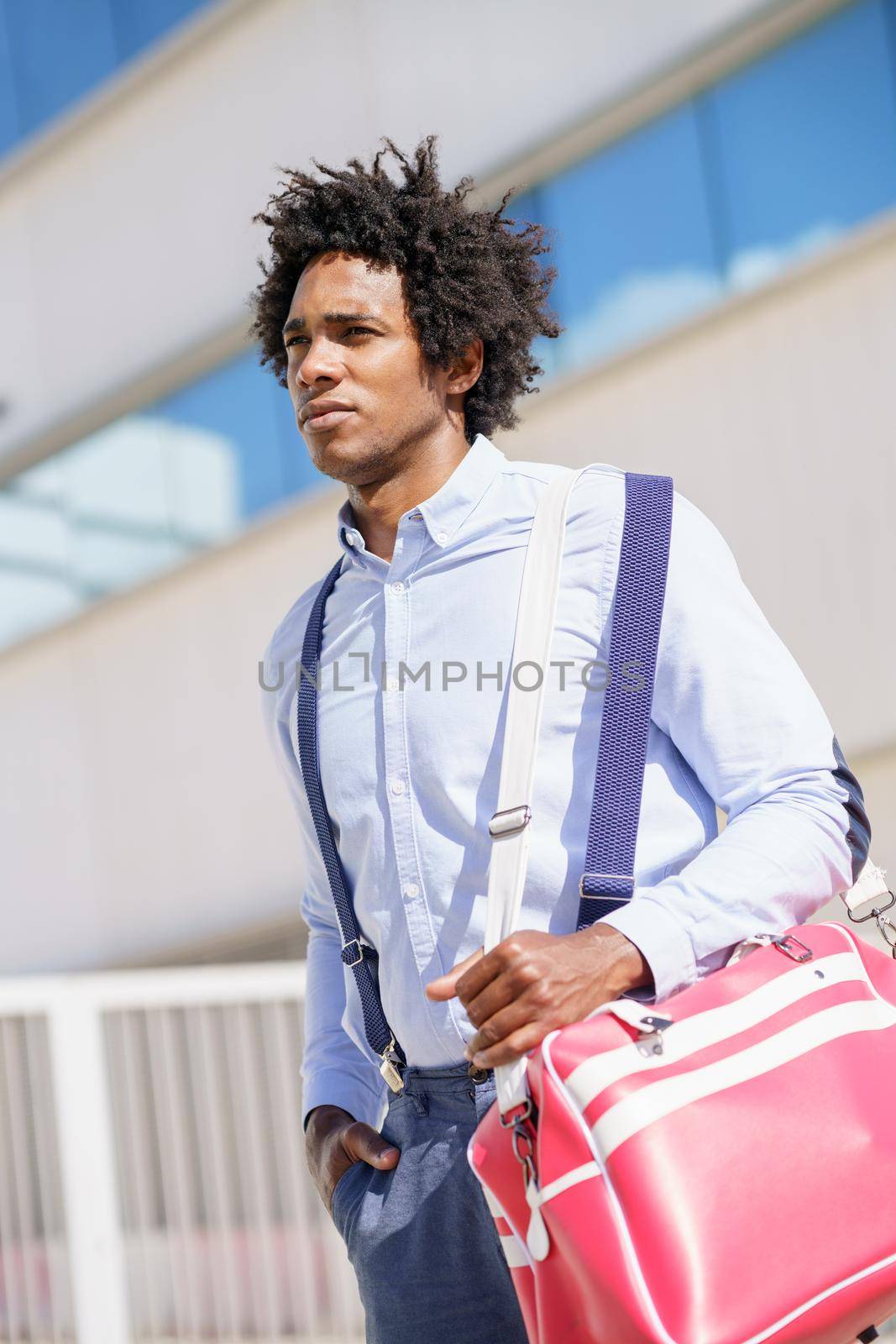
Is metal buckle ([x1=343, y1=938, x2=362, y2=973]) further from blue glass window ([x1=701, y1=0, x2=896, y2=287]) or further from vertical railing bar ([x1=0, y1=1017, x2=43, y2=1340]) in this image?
blue glass window ([x1=701, y1=0, x2=896, y2=287])

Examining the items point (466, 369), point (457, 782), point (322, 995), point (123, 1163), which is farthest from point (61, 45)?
point (457, 782)

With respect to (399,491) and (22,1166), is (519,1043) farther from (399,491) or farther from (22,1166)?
(22,1166)

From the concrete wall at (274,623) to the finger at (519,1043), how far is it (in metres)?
4.98

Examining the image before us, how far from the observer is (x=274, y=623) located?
8602mm

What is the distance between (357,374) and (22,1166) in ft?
12.8

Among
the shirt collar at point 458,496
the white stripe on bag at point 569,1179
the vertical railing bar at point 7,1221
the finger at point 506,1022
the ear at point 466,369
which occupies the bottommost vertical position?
the vertical railing bar at point 7,1221

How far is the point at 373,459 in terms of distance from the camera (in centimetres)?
217

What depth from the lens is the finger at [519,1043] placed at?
1.51 m

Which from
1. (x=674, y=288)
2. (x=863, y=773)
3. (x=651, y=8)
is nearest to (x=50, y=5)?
(x=651, y=8)

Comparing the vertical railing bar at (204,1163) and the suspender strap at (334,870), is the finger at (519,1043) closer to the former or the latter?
the suspender strap at (334,870)

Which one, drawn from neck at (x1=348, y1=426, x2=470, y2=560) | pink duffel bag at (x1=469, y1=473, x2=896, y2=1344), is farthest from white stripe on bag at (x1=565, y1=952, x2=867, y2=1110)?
neck at (x1=348, y1=426, x2=470, y2=560)

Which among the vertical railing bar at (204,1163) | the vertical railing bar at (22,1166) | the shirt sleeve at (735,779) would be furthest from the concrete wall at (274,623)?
the shirt sleeve at (735,779)

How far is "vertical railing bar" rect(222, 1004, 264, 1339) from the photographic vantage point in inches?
191

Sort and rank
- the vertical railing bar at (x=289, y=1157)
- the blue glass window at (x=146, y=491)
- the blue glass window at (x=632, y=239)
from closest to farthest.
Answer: the vertical railing bar at (x=289, y=1157) → the blue glass window at (x=632, y=239) → the blue glass window at (x=146, y=491)
